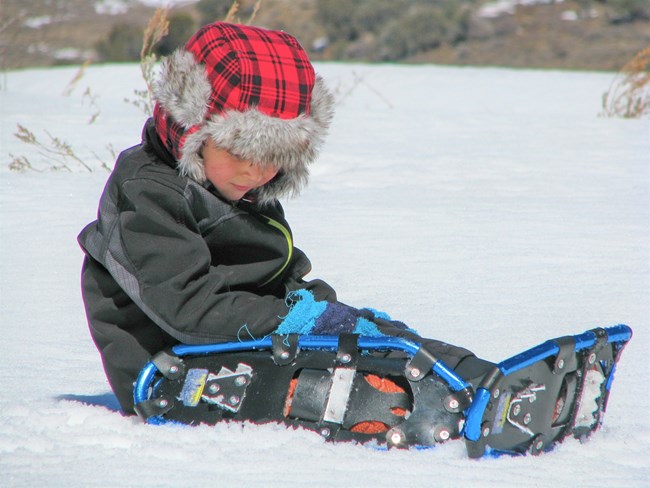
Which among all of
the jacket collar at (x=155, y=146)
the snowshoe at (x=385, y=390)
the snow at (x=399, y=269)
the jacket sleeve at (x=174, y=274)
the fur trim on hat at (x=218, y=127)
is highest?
the fur trim on hat at (x=218, y=127)

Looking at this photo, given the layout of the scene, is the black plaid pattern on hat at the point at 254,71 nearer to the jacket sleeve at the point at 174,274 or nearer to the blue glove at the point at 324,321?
the jacket sleeve at the point at 174,274

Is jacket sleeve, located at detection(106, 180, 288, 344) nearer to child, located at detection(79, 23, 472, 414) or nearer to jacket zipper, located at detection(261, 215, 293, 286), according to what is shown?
child, located at detection(79, 23, 472, 414)

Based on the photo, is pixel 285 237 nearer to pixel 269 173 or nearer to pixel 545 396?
pixel 269 173

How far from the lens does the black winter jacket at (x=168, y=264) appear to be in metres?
1.98

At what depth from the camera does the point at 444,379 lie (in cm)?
182

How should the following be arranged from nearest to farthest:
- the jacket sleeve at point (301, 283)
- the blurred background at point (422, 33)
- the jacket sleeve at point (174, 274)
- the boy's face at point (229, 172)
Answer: the jacket sleeve at point (174, 274) → the boy's face at point (229, 172) → the jacket sleeve at point (301, 283) → the blurred background at point (422, 33)

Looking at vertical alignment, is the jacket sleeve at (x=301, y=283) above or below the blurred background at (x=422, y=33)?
above

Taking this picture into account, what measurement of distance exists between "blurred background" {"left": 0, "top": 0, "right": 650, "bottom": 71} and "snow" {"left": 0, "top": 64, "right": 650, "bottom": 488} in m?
8.85

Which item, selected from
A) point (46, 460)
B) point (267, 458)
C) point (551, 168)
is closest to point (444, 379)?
point (267, 458)

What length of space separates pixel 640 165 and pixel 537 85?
4742mm

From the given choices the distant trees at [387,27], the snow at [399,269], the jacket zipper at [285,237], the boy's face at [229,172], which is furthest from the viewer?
the distant trees at [387,27]

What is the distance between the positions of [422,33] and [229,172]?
15848 millimetres

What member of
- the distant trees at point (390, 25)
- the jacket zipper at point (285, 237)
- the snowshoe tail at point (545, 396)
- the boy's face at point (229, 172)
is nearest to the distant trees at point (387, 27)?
the distant trees at point (390, 25)

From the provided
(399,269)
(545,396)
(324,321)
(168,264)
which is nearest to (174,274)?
(168,264)
